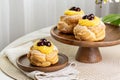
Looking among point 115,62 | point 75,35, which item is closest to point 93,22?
point 75,35

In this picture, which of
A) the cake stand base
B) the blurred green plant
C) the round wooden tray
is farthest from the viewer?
the blurred green plant

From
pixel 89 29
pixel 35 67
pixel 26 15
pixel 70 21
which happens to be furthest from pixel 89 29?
pixel 26 15

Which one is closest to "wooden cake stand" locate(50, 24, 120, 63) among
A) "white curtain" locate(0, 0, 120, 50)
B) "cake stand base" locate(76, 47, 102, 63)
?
"cake stand base" locate(76, 47, 102, 63)

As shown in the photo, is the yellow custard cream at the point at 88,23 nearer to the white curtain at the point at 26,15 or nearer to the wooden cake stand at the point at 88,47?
the wooden cake stand at the point at 88,47

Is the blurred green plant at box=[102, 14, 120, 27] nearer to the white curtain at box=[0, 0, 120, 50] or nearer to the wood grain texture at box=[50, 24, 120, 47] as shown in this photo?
the wood grain texture at box=[50, 24, 120, 47]

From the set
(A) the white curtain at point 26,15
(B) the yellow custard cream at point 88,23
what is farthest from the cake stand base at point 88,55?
(A) the white curtain at point 26,15

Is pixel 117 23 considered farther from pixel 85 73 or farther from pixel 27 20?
pixel 27 20
